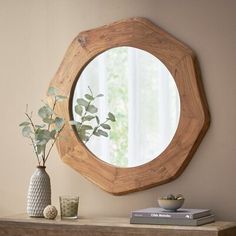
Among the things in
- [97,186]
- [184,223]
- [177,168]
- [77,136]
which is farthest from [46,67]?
[184,223]

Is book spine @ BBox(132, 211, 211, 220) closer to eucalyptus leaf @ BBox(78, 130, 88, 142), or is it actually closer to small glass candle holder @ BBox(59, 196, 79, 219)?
small glass candle holder @ BBox(59, 196, 79, 219)

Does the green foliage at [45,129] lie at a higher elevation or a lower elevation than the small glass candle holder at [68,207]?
higher

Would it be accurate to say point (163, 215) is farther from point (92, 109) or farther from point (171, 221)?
point (92, 109)

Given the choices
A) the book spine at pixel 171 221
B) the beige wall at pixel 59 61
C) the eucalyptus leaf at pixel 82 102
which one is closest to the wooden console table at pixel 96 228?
the book spine at pixel 171 221

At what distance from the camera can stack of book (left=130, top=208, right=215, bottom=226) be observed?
311 centimetres

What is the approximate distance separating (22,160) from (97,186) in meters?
0.47

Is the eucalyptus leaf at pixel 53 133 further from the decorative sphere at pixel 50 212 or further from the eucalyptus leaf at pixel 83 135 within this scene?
the decorative sphere at pixel 50 212

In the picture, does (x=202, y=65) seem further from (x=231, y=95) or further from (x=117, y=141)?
(x=117, y=141)

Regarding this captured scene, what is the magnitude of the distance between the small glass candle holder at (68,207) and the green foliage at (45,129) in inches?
9.0

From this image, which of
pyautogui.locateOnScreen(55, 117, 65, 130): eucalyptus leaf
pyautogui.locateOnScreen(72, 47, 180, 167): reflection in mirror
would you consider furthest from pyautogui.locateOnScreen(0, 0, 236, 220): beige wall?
pyautogui.locateOnScreen(55, 117, 65, 130): eucalyptus leaf

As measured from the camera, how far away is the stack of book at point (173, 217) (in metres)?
3.11

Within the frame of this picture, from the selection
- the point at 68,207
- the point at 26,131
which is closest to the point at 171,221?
the point at 68,207

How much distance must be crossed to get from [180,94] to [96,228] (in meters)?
0.71

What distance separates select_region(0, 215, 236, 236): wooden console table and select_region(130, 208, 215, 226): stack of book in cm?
3
